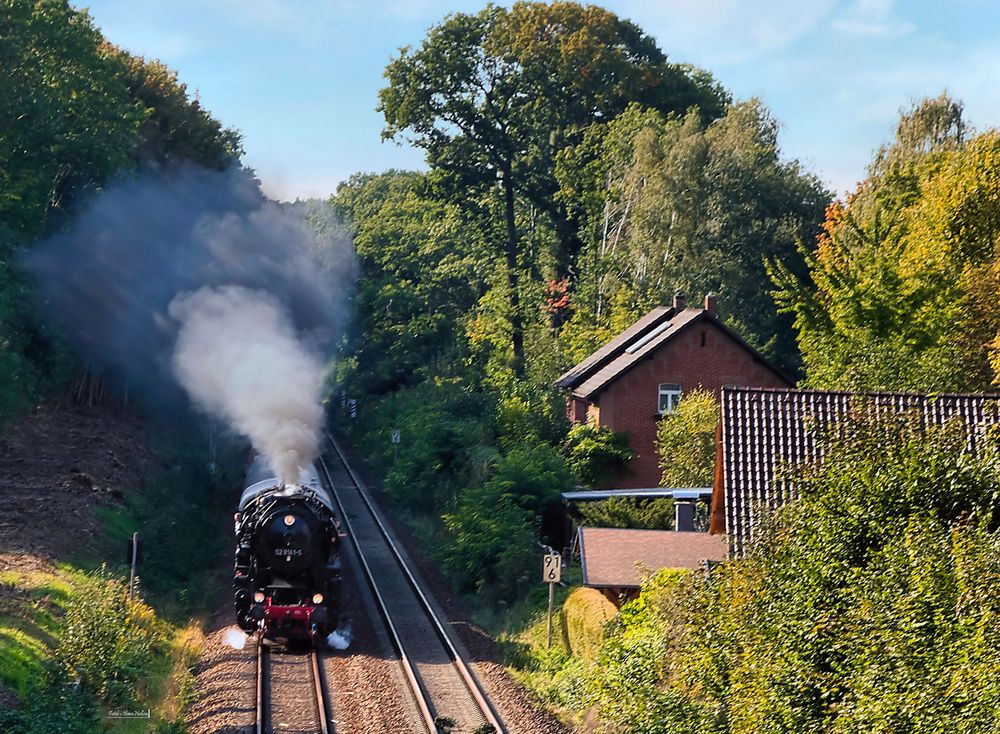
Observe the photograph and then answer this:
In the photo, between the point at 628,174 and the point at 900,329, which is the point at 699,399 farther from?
the point at 628,174

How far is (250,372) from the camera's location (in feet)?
102

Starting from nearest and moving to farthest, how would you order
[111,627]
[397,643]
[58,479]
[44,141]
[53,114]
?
1. [111,627]
2. [397,643]
3. [58,479]
4. [53,114]
5. [44,141]

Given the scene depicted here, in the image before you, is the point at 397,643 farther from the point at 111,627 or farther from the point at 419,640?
the point at 111,627

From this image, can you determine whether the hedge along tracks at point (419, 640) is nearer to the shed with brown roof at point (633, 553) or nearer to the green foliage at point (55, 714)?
the shed with brown roof at point (633, 553)

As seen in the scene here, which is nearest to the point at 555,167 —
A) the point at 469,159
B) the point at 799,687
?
the point at 469,159

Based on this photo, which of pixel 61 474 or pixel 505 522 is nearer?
pixel 505 522

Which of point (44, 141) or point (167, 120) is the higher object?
point (167, 120)

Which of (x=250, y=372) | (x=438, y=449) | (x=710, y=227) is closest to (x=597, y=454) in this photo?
(x=438, y=449)

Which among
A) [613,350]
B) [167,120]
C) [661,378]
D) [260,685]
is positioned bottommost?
[260,685]

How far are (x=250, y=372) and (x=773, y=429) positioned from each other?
17.1 m

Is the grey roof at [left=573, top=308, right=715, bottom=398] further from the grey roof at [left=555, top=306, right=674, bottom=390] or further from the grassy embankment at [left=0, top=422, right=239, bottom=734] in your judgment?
the grassy embankment at [left=0, top=422, right=239, bottom=734]

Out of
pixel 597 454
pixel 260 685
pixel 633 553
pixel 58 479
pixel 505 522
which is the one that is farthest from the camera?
pixel 597 454

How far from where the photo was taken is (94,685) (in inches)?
719

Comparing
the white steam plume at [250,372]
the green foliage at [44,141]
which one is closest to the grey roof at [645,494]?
the white steam plume at [250,372]
